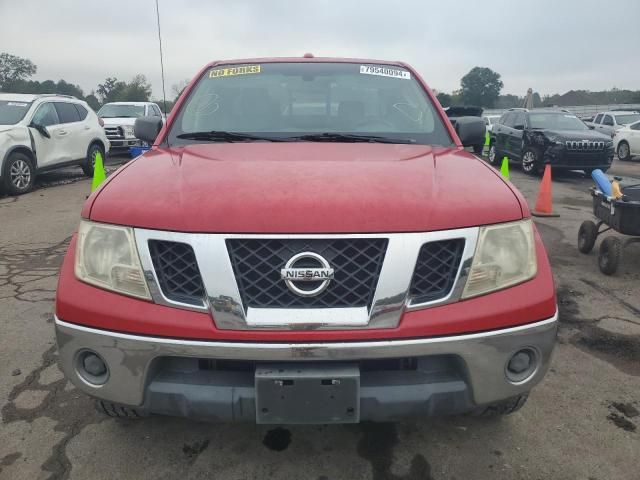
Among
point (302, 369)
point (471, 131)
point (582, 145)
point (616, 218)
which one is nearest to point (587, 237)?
point (616, 218)

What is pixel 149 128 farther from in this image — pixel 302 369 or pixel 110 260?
pixel 302 369

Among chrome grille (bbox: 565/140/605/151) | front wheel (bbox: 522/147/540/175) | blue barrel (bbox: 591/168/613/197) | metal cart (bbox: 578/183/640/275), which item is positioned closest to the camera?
metal cart (bbox: 578/183/640/275)

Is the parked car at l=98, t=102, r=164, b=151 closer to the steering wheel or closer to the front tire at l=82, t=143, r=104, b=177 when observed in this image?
the front tire at l=82, t=143, r=104, b=177

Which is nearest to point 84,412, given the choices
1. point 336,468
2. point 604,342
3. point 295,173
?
point 336,468

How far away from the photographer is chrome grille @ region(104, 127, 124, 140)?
1566cm

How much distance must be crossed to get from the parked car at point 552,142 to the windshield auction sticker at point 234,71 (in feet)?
35.8

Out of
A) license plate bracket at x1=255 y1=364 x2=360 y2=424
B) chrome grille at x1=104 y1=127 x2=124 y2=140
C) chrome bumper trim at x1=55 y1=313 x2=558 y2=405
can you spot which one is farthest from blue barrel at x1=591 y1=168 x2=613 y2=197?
chrome grille at x1=104 y1=127 x2=124 y2=140

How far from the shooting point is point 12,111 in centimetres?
994

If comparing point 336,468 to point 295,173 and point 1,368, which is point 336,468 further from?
point 1,368

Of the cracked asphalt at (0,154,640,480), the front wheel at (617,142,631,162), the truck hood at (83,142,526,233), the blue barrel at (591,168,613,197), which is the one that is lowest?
the front wheel at (617,142,631,162)

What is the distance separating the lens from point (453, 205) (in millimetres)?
1972

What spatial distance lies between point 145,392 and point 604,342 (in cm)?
309

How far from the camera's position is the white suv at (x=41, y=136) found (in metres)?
9.48

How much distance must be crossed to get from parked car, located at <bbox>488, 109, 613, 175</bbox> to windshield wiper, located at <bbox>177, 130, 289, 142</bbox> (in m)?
11.3
